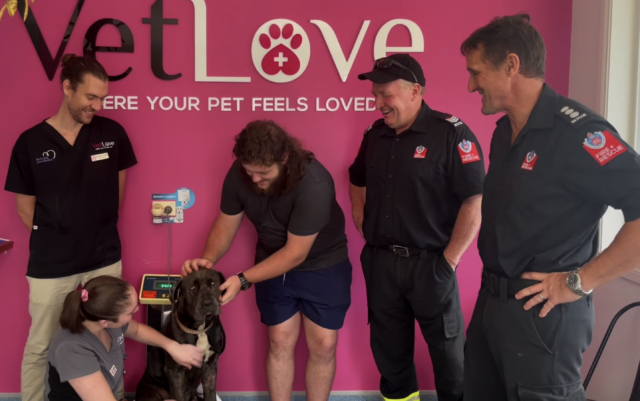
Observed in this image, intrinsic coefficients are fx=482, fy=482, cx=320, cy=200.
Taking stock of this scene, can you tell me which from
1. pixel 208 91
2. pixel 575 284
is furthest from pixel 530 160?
pixel 208 91

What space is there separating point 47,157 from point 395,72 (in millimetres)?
1626

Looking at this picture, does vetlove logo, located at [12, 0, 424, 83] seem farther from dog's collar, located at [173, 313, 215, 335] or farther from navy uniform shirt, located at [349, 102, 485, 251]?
dog's collar, located at [173, 313, 215, 335]

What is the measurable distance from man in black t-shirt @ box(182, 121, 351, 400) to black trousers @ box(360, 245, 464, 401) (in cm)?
20

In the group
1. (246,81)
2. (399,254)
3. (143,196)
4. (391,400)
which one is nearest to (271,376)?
(391,400)

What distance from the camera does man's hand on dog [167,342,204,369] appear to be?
1.98m

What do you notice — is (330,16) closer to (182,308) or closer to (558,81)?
(558,81)

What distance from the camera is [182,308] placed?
6.52ft

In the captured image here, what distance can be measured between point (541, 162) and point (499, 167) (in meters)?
0.18

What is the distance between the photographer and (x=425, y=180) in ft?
6.64

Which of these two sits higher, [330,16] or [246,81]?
[330,16]

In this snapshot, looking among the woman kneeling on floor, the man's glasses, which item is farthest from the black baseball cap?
the woman kneeling on floor

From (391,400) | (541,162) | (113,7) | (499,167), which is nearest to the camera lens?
(541,162)

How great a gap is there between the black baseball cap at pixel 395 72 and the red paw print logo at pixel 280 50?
0.59m

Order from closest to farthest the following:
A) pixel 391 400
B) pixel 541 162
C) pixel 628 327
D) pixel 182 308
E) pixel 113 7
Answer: pixel 541 162, pixel 182 308, pixel 628 327, pixel 391 400, pixel 113 7
